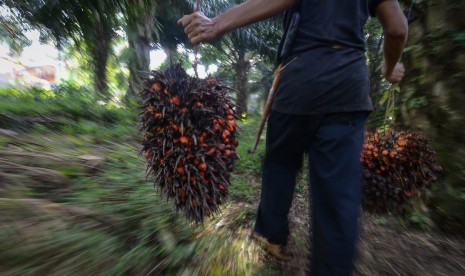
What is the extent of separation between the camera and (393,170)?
2.14 m

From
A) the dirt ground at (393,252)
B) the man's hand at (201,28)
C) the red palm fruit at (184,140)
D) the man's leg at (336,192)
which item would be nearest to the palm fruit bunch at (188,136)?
the red palm fruit at (184,140)

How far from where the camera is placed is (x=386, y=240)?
246 cm

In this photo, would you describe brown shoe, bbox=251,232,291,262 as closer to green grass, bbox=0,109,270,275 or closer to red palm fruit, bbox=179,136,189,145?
green grass, bbox=0,109,270,275

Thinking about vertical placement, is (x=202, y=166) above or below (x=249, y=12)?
below

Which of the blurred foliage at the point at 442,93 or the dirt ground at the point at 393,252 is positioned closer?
the dirt ground at the point at 393,252

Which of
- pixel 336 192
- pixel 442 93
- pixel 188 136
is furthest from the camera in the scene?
pixel 442 93

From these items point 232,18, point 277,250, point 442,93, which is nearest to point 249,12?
point 232,18

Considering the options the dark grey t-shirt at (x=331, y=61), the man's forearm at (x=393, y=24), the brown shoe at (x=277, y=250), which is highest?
the man's forearm at (x=393, y=24)

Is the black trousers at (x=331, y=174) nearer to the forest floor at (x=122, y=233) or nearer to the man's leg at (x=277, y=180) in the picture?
the man's leg at (x=277, y=180)

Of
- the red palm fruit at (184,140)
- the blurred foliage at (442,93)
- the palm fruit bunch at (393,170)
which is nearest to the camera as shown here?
the red palm fruit at (184,140)

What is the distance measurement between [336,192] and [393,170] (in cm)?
85

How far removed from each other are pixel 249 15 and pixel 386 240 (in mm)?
1908

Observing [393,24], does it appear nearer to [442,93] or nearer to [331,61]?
[331,61]

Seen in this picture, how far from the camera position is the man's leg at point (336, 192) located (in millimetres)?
1469
